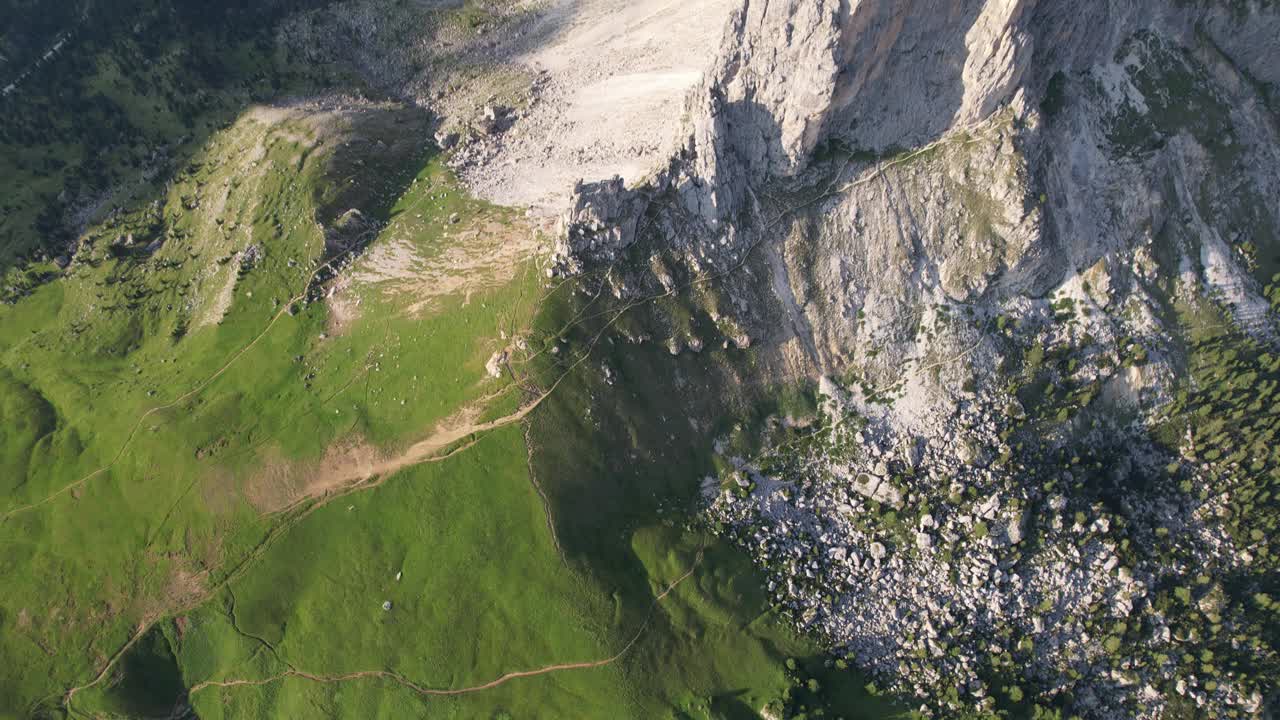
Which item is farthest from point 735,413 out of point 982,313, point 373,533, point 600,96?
point 600,96

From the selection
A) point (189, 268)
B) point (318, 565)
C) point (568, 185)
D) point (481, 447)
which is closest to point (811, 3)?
point (568, 185)

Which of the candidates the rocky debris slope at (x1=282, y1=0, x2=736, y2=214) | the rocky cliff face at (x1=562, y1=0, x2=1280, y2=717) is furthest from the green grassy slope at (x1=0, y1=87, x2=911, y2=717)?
the rocky debris slope at (x1=282, y1=0, x2=736, y2=214)

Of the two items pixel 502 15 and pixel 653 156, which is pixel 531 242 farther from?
pixel 502 15

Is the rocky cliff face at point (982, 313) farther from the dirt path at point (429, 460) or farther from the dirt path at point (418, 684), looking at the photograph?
the dirt path at point (418, 684)

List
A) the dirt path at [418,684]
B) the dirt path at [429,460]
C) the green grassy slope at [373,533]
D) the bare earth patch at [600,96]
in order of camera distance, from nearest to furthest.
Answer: the dirt path at [418,684], the dirt path at [429,460], the green grassy slope at [373,533], the bare earth patch at [600,96]

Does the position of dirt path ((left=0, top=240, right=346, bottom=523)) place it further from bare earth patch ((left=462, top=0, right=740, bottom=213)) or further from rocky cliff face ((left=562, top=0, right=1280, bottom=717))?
rocky cliff face ((left=562, top=0, right=1280, bottom=717))

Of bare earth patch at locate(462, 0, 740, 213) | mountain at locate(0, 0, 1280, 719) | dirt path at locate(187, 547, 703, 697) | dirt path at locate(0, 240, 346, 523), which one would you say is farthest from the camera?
bare earth patch at locate(462, 0, 740, 213)

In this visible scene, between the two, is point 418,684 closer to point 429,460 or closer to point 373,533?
point 373,533

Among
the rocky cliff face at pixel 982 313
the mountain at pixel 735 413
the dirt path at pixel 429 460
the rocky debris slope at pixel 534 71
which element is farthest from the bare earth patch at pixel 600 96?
the dirt path at pixel 429 460
